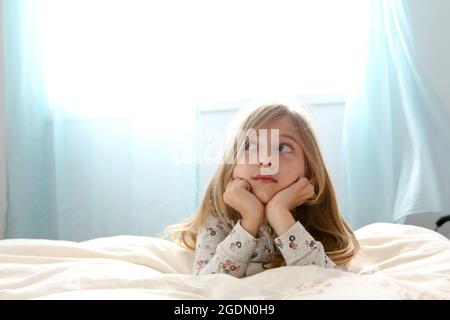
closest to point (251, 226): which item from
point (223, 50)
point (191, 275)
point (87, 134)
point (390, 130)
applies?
point (191, 275)

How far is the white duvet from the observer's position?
60cm

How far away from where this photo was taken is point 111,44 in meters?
1.85

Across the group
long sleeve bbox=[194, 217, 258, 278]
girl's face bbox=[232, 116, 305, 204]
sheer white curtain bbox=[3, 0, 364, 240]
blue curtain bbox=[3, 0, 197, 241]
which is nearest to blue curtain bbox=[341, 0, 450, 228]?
sheer white curtain bbox=[3, 0, 364, 240]

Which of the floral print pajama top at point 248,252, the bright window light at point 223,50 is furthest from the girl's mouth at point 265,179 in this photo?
the bright window light at point 223,50

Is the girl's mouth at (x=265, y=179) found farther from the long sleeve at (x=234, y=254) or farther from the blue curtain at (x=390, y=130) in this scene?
the blue curtain at (x=390, y=130)

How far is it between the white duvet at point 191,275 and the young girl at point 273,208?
74 millimetres

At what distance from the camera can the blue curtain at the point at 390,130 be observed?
1.53 m

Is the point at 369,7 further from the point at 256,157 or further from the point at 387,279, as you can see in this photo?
the point at 387,279

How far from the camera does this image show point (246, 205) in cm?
82

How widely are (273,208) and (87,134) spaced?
1297 millimetres

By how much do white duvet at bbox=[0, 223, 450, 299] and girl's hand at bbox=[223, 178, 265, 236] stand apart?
0.39ft

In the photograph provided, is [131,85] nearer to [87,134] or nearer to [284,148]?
[87,134]
